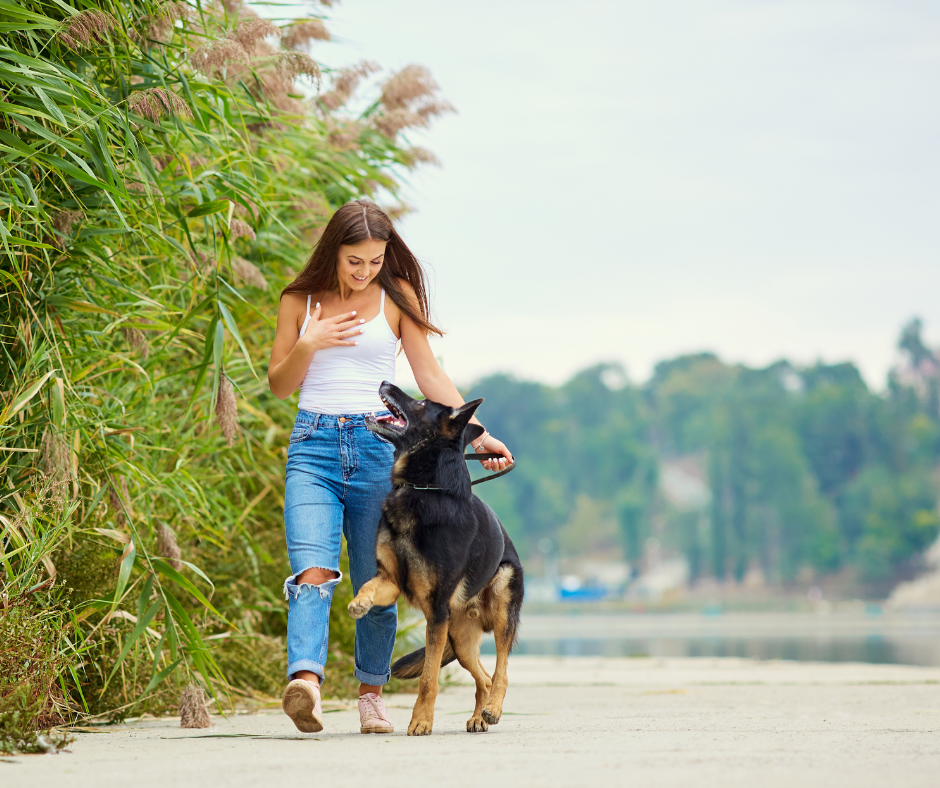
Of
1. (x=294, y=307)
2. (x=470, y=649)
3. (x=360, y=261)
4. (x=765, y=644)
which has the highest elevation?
(x=360, y=261)

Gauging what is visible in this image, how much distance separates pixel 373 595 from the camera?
11.7 ft

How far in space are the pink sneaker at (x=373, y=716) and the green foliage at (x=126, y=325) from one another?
0.59 metres

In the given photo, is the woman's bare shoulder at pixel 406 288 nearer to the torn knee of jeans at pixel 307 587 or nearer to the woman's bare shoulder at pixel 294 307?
the woman's bare shoulder at pixel 294 307

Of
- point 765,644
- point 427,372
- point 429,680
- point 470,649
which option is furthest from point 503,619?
point 765,644

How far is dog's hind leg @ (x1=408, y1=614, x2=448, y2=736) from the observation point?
12.0ft

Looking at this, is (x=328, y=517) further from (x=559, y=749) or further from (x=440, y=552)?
(x=559, y=749)

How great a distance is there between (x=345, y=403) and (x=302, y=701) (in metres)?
1.03

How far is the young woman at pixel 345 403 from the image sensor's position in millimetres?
3738

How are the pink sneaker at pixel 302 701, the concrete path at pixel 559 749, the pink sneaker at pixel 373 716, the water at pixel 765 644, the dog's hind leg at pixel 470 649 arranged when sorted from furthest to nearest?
the water at pixel 765 644 < the dog's hind leg at pixel 470 649 < the pink sneaker at pixel 373 716 < the pink sneaker at pixel 302 701 < the concrete path at pixel 559 749

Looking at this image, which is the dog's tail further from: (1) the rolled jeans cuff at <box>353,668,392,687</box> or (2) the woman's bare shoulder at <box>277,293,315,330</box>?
(2) the woman's bare shoulder at <box>277,293,315,330</box>

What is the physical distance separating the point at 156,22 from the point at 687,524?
91.7 metres

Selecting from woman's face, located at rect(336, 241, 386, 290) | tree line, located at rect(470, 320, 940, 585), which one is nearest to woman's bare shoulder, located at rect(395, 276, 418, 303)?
woman's face, located at rect(336, 241, 386, 290)

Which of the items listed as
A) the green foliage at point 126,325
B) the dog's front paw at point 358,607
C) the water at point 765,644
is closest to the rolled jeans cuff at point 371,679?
the green foliage at point 126,325

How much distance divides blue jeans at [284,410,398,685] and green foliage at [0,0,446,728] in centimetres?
29
